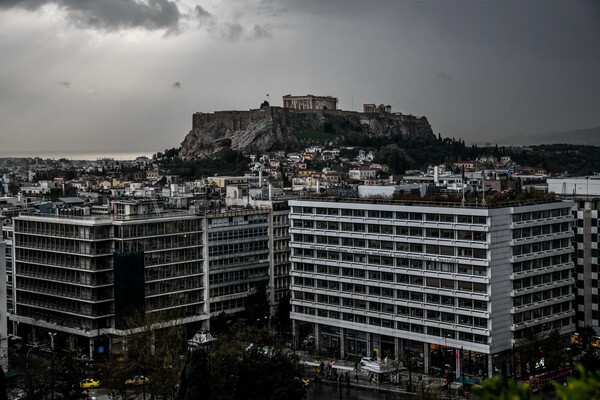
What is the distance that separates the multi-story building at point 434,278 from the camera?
54031 millimetres

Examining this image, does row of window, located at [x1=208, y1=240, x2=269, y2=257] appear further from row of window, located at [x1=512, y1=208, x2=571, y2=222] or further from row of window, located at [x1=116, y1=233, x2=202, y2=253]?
row of window, located at [x1=512, y1=208, x2=571, y2=222]

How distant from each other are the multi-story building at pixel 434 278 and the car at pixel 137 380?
699 inches

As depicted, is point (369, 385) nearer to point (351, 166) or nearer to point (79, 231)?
point (79, 231)

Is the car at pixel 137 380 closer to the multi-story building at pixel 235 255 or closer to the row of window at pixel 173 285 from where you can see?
the row of window at pixel 173 285

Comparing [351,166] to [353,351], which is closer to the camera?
[353,351]

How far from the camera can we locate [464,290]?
54656 millimetres

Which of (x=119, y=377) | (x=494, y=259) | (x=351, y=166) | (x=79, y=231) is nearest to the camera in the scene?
(x=119, y=377)

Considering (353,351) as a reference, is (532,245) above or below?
above

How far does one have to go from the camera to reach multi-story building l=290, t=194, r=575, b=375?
54.0 metres

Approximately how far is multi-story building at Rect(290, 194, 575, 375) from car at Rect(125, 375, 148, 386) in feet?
58.3

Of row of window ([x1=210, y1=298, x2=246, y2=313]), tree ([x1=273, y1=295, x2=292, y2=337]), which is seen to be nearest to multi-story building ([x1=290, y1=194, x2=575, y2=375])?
tree ([x1=273, y1=295, x2=292, y2=337])

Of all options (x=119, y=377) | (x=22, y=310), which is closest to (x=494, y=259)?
(x=119, y=377)

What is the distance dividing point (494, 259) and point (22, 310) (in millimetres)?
37604

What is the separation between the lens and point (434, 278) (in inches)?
2224
